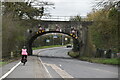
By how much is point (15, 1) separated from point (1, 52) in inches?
335

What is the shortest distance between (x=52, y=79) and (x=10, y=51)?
86.2ft

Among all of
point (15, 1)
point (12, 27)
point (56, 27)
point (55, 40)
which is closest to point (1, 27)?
point (12, 27)

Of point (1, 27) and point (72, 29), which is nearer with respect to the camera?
point (1, 27)

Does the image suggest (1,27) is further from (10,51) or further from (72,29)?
(72,29)

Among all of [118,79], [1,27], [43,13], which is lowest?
[118,79]

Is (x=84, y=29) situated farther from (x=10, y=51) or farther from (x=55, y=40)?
(x=55, y=40)

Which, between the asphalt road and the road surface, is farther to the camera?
the asphalt road

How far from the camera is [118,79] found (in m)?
14.0

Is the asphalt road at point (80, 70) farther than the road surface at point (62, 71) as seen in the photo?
Yes

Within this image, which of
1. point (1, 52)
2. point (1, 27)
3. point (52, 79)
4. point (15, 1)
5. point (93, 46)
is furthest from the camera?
point (93, 46)

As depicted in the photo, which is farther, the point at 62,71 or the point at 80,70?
the point at 80,70

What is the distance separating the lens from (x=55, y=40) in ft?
491

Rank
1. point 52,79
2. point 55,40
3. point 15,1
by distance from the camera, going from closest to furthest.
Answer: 1. point 52,79
2. point 15,1
3. point 55,40

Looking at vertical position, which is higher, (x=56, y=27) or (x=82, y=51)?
(x=56, y=27)
